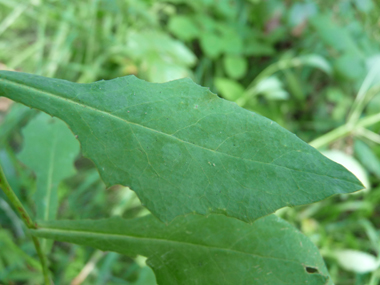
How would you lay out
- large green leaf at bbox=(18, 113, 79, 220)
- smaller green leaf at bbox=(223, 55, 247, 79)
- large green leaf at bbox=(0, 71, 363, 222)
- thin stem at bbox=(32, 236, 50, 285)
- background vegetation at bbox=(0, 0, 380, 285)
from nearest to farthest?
large green leaf at bbox=(0, 71, 363, 222) < thin stem at bbox=(32, 236, 50, 285) < large green leaf at bbox=(18, 113, 79, 220) < background vegetation at bbox=(0, 0, 380, 285) < smaller green leaf at bbox=(223, 55, 247, 79)

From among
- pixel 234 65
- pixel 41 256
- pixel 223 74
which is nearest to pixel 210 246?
pixel 41 256

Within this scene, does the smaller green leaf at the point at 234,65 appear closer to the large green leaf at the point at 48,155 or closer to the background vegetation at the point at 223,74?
the background vegetation at the point at 223,74

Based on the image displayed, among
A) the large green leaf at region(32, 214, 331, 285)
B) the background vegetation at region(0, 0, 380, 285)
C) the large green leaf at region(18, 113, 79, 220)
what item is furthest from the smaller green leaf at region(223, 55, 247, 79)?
the large green leaf at region(32, 214, 331, 285)

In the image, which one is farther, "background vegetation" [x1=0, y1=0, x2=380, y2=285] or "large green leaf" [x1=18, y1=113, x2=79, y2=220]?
"background vegetation" [x1=0, y1=0, x2=380, y2=285]

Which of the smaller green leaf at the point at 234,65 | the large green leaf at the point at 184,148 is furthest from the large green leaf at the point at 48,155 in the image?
the smaller green leaf at the point at 234,65

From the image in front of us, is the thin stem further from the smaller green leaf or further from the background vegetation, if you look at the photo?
the smaller green leaf

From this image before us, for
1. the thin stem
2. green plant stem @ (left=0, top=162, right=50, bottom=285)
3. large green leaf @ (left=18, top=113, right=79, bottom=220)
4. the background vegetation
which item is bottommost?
the thin stem

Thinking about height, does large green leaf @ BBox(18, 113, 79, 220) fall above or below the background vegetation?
below

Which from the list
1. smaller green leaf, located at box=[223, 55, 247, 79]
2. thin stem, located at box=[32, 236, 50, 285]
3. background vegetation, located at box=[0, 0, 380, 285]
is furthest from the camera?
smaller green leaf, located at box=[223, 55, 247, 79]
